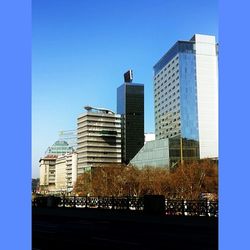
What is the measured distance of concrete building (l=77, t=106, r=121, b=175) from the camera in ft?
447

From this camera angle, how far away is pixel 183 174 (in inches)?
2537

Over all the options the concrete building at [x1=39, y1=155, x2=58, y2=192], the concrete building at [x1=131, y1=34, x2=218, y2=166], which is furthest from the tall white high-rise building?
the concrete building at [x1=39, y1=155, x2=58, y2=192]

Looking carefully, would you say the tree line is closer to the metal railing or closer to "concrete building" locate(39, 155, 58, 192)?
the metal railing

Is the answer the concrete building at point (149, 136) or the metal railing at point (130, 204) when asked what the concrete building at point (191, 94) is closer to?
the concrete building at point (149, 136)

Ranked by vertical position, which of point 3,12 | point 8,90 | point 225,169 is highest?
point 3,12

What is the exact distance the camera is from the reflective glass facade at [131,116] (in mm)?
Answer: 146250

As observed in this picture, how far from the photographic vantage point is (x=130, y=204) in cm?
2681

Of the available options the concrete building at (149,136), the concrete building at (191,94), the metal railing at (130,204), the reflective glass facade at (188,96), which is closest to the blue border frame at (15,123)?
the metal railing at (130,204)

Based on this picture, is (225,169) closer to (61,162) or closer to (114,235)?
(114,235)

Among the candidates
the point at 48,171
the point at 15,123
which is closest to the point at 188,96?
the point at 48,171

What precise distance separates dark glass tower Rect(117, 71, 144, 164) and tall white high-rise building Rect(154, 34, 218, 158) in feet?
116

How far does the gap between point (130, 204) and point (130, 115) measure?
424ft

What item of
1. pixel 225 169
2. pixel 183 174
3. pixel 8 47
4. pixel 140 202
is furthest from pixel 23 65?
pixel 183 174

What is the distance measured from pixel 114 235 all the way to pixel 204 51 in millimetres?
98572
